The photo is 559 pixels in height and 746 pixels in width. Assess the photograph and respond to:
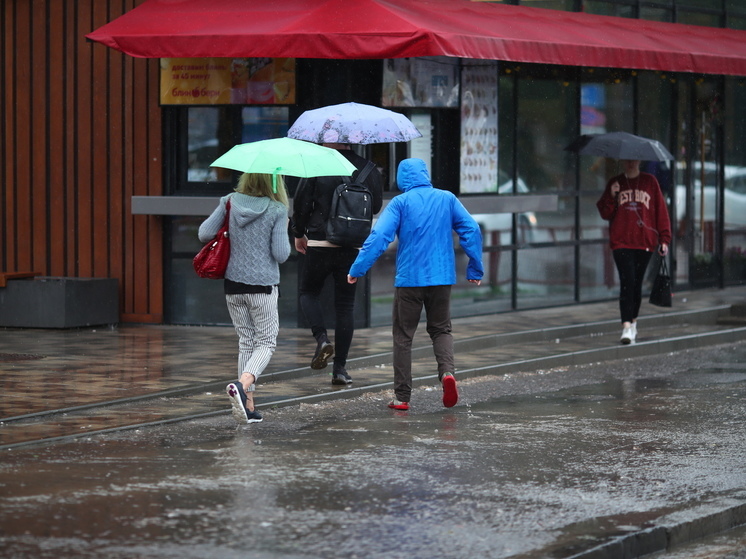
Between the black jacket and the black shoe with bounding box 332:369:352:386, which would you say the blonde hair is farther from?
the black shoe with bounding box 332:369:352:386

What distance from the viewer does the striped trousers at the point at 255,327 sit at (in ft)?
28.7

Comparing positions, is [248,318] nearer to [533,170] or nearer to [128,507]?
[128,507]

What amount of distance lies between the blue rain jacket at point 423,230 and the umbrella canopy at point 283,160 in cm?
43

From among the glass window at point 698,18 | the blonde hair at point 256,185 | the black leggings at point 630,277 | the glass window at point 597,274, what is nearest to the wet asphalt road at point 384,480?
the blonde hair at point 256,185

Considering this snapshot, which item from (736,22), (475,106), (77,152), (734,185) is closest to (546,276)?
(475,106)

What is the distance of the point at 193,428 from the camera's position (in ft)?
28.0

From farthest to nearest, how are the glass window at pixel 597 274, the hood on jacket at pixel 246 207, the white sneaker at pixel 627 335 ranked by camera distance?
the glass window at pixel 597 274 < the white sneaker at pixel 627 335 < the hood on jacket at pixel 246 207

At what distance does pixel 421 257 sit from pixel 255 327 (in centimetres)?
123

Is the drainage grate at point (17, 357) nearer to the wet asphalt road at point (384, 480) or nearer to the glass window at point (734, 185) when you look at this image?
the wet asphalt road at point (384, 480)

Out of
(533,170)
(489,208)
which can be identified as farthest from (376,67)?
(533,170)

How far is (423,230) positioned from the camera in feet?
30.4

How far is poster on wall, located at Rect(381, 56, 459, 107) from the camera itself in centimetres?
1333

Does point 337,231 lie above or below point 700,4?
below

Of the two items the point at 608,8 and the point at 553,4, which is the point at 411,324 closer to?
the point at 553,4
